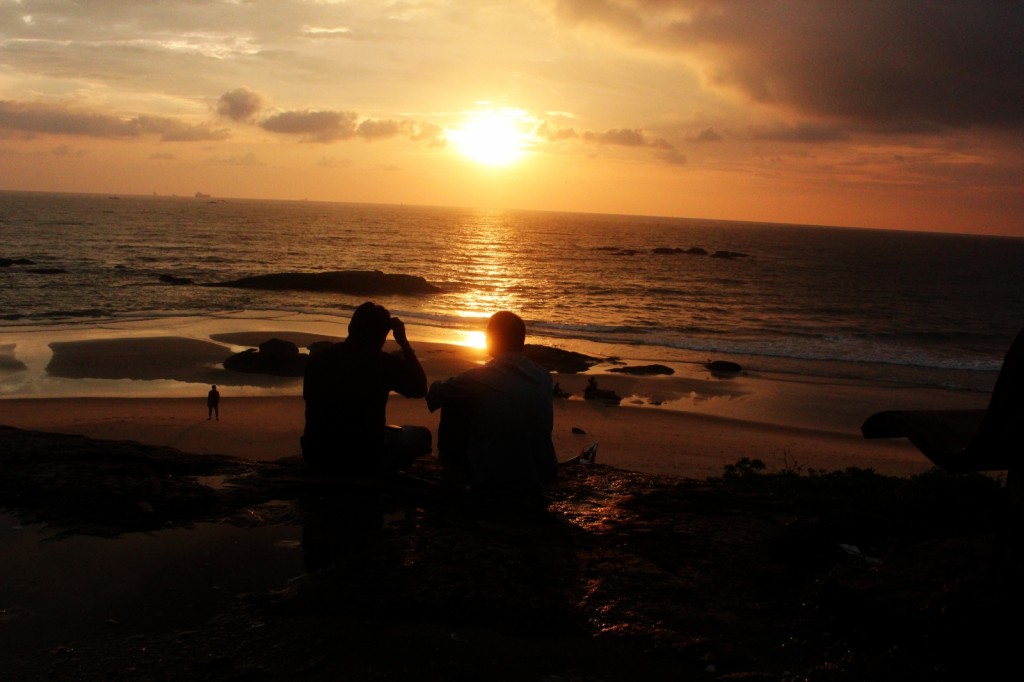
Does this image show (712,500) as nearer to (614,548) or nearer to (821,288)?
(614,548)

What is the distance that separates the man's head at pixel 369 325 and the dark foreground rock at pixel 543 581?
1.12 meters

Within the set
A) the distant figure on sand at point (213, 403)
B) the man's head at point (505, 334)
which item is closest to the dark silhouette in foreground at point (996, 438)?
the man's head at point (505, 334)

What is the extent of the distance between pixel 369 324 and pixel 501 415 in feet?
4.02

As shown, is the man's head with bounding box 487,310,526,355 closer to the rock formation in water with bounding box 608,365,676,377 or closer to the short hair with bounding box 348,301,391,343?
the short hair with bounding box 348,301,391,343

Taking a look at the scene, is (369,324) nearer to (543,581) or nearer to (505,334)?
(505,334)

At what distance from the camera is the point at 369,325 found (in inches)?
229

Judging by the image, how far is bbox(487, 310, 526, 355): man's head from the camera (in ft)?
19.0

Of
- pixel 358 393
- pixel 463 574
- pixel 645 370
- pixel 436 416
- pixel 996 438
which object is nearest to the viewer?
pixel 996 438

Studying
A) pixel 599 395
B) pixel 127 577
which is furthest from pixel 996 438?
pixel 599 395

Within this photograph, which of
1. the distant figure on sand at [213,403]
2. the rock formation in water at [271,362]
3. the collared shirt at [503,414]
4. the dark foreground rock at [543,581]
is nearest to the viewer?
the dark foreground rock at [543,581]

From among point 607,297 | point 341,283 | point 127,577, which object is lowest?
point 607,297

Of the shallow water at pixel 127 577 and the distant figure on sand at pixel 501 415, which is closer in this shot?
the shallow water at pixel 127 577

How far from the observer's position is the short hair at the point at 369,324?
578cm

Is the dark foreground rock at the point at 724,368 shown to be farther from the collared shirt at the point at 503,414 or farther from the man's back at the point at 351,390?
the man's back at the point at 351,390
